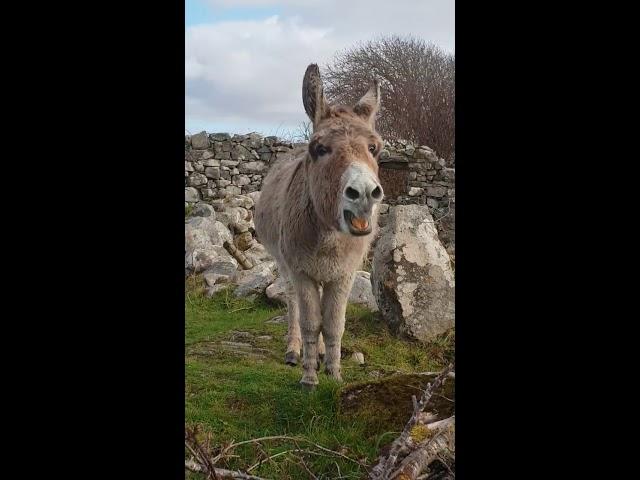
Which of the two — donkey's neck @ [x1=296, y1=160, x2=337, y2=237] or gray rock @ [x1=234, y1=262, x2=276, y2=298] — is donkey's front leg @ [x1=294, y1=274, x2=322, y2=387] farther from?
gray rock @ [x1=234, y1=262, x2=276, y2=298]

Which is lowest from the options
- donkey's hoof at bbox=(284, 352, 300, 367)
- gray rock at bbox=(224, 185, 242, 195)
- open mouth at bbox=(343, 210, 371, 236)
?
donkey's hoof at bbox=(284, 352, 300, 367)

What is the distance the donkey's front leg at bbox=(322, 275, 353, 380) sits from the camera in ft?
9.68

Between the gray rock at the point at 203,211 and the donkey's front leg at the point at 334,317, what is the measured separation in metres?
1.11

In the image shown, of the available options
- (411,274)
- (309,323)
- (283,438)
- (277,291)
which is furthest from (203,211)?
(283,438)

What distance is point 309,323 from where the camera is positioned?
10.1 feet

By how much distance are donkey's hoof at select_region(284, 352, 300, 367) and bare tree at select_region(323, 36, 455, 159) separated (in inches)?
46.0

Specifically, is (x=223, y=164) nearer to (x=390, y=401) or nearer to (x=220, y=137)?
(x=220, y=137)

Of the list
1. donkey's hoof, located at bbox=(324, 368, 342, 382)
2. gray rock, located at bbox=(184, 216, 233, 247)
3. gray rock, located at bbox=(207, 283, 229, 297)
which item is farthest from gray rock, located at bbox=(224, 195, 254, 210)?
donkey's hoof, located at bbox=(324, 368, 342, 382)
